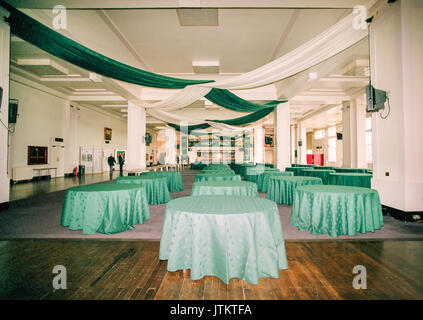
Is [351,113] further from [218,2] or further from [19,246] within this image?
[19,246]

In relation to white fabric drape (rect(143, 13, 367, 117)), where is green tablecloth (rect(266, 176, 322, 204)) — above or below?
below

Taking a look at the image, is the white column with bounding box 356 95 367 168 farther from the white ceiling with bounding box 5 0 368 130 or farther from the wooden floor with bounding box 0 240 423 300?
the wooden floor with bounding box 0 240 423 300

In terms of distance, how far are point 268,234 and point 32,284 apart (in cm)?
187

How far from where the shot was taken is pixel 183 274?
1803 mm

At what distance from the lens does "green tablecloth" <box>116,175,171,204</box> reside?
420 cm

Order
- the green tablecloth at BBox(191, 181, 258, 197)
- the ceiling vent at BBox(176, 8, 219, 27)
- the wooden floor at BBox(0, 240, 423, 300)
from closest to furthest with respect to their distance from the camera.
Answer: the wooden floor at BBox(0, 240, 423, 300), the green tablecloth at BBox(191, 181, 258, 197), the ceiling vent at BBox(176, 8, 219, 27)

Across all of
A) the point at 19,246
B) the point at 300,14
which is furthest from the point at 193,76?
the point at 19,246

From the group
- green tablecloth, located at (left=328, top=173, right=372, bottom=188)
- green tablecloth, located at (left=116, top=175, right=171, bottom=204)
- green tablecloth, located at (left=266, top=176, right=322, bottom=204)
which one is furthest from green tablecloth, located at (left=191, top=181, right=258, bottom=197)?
green tablecloth, located at (left=328, top=173, right=372, bottom=188)

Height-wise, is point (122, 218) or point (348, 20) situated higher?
point (348, 20)

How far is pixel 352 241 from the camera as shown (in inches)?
98.3

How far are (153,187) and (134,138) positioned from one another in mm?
4386

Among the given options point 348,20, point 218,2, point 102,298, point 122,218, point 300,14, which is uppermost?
point 300,14

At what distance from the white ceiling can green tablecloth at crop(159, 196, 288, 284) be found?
135 inches

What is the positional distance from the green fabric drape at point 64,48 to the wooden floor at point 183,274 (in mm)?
2708
